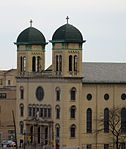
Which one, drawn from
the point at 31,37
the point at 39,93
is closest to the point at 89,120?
the point at 39,93

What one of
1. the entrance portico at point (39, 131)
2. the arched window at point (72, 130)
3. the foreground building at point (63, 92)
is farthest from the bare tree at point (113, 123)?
the entrance portico at point (39, 131)

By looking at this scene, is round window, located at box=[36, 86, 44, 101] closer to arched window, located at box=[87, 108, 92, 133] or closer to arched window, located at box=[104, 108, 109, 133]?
arched window, located at box=[87, 108, 92, 133]

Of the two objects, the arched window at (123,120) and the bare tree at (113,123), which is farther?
the arched window at (123,120)

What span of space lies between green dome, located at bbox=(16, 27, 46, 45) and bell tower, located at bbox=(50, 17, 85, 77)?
6.96 metres

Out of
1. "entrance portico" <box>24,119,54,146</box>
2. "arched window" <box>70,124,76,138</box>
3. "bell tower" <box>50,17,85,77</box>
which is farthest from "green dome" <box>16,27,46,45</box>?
"arched window" <box>70,124,76,138</box>

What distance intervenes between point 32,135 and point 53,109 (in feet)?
25.6

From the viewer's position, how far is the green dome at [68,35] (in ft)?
517

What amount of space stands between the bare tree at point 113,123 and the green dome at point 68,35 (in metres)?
12.5

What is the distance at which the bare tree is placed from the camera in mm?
160500

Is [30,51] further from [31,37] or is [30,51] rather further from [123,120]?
[123,120]

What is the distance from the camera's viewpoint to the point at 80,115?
158m

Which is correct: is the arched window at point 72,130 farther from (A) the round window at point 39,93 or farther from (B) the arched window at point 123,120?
(B) the arched window at point 123,120

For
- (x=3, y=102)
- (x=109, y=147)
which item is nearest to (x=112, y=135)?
(x=109, y=147)

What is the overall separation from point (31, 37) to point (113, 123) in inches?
762
